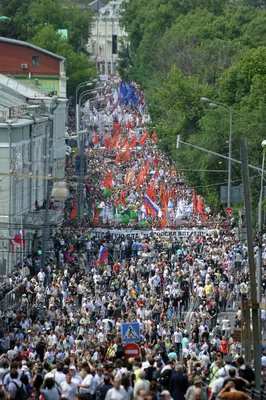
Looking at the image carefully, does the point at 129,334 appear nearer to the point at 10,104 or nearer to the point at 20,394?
the point at 20,394

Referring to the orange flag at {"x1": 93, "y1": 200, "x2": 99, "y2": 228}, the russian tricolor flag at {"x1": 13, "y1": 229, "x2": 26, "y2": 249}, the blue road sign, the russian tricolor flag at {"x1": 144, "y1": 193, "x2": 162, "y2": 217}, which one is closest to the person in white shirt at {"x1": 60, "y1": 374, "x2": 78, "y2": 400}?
the blue road sign

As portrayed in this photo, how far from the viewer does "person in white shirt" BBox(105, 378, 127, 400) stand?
79.8ft

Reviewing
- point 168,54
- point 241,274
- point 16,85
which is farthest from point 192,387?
point 168,54

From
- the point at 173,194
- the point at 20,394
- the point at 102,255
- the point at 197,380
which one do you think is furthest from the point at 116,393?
the point at 173,194

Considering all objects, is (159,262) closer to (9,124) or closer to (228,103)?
(9,124)

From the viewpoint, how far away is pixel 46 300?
4484cm

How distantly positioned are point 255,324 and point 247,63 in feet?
196

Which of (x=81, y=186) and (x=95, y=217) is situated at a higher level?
(x=81, y=186)

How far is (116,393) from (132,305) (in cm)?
1978

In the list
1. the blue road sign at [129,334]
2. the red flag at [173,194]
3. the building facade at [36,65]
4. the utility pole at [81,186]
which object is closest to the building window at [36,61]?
the building facade at [36,65]

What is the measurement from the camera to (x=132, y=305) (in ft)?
145

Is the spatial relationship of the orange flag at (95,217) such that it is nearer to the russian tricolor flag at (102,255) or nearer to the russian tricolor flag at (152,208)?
the russian tricolor flag at (152,208)

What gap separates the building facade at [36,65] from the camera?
304 feet

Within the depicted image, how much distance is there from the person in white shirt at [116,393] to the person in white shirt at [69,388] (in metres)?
1.00
